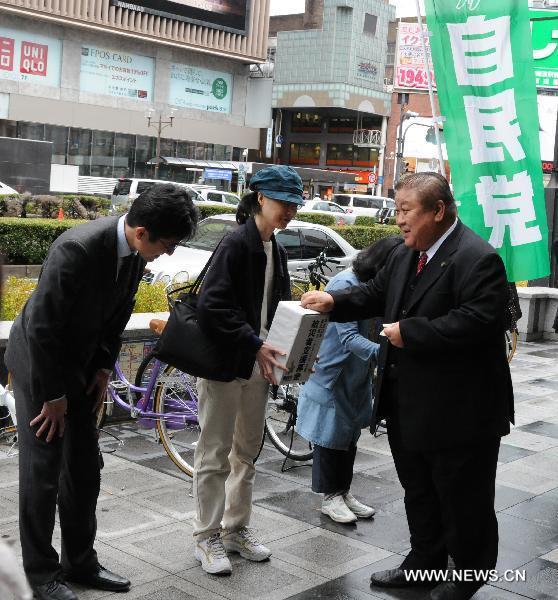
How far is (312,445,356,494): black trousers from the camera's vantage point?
5266mm

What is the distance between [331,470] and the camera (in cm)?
529

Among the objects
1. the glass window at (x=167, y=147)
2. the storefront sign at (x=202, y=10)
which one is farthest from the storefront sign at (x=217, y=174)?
the storefront sign at (x=202, y=10)

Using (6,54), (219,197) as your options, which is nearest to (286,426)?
(219,197)

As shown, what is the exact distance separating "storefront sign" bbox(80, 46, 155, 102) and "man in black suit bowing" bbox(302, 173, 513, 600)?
52109 millimetres

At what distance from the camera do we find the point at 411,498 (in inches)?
167

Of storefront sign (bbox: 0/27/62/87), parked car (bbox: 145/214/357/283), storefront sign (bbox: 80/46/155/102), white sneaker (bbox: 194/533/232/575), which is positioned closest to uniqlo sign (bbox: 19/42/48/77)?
storefront sign (bbox: 0/27/62/87)

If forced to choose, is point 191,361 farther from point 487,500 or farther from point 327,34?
point 327,34

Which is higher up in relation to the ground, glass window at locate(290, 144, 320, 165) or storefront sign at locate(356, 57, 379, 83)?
storefront sign at locate(356, 57, 379, 83)

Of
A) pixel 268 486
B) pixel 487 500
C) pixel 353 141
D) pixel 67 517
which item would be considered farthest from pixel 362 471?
pixel 353 141

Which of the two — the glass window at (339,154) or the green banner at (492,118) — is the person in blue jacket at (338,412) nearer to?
the green banner at (492,118)

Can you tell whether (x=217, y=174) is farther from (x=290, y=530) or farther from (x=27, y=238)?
(x=290, y=530)

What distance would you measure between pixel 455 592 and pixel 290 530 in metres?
1.21

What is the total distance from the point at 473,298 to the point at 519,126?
1918 mm

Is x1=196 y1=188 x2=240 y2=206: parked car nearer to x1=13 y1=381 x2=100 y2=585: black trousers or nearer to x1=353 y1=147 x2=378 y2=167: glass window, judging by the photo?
x1=13 y1=381 x2=100 y2=585: black trousers
